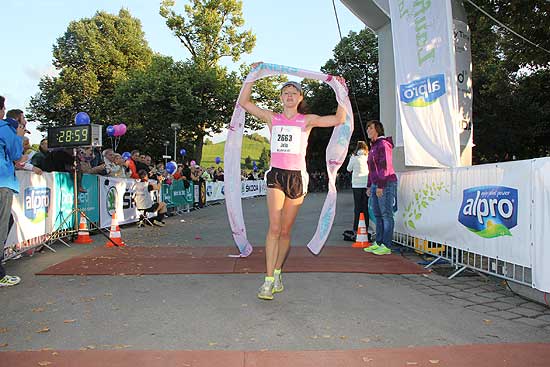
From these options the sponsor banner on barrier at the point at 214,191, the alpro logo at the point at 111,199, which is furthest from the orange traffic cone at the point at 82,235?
the sponsor banner on barrier at the point at 214,191

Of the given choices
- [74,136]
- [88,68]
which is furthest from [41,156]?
[88,68]

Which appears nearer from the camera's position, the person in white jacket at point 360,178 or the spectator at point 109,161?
the person in white jacket at point 360,178

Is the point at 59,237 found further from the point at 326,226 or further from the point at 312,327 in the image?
the point at 312,327

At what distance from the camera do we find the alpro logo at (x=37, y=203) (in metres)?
7.64

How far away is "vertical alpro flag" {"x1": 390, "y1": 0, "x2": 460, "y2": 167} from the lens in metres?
7.83

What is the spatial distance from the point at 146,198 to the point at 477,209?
9.37m

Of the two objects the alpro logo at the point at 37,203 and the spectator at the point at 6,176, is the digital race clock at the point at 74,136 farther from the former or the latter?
the spectator at the point at 6,176

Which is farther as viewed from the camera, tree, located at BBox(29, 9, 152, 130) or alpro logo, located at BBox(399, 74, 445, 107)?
tree, located at BBox(29, 9, 152, 130)

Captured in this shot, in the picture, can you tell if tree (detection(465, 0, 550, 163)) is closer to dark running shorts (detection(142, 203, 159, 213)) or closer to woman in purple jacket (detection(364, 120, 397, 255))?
woman in purple jacket (detection(364, 120, 397, 255))

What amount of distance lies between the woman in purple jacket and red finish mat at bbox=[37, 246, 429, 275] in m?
0.36

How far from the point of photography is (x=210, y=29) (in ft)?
141

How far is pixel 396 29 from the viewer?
8.75 m

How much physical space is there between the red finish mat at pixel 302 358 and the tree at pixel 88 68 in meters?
44.9

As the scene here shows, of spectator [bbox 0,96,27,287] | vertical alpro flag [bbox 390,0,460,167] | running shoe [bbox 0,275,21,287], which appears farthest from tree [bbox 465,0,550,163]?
running shoe [bbox 0,275,21,287]
